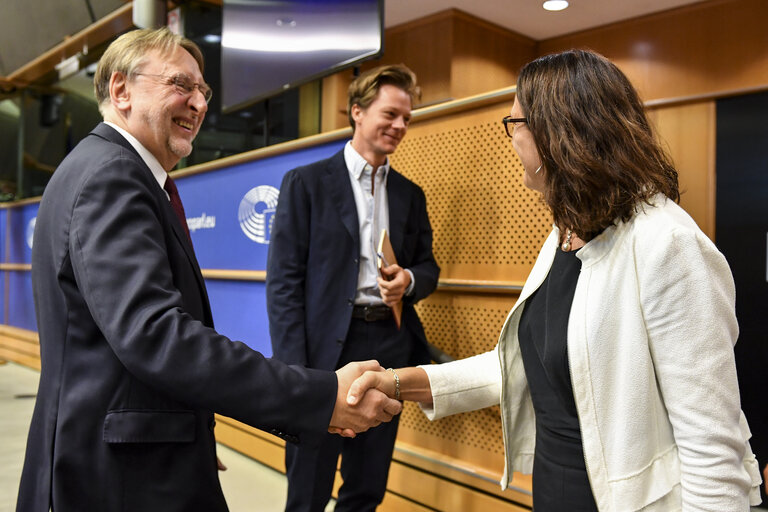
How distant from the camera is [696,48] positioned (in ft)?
19.9

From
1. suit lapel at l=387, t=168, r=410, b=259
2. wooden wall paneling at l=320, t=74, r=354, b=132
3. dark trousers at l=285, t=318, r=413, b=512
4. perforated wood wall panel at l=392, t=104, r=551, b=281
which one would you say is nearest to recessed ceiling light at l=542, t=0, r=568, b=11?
wooden wall paneling at l=320, t=74, r=354, b=132

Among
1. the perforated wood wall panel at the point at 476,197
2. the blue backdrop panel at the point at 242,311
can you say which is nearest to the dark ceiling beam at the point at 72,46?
the blue backdrop panel at the point at 242,311

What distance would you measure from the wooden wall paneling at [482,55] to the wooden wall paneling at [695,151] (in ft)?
7.29

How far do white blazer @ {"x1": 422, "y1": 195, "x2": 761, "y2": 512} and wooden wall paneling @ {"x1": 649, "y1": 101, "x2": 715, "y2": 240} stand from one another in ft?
12.6

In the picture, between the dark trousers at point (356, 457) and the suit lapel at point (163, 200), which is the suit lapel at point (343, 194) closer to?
the dark trousers at point (356, 457)

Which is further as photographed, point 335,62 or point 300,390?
point 335,62

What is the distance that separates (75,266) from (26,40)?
34.7 feet

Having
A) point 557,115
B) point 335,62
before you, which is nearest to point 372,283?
point 557,115

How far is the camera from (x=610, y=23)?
6891 millimetres

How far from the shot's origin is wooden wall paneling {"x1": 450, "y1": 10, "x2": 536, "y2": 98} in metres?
6.89

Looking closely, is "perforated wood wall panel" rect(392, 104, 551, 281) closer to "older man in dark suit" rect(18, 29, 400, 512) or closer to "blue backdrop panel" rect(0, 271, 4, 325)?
"older man in dark suit" rect(18, 29, 400, 512)

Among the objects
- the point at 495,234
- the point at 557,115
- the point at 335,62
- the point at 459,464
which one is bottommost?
the point at 459,464

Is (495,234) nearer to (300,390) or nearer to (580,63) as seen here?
(580,63)

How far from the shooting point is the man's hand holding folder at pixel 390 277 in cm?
249
